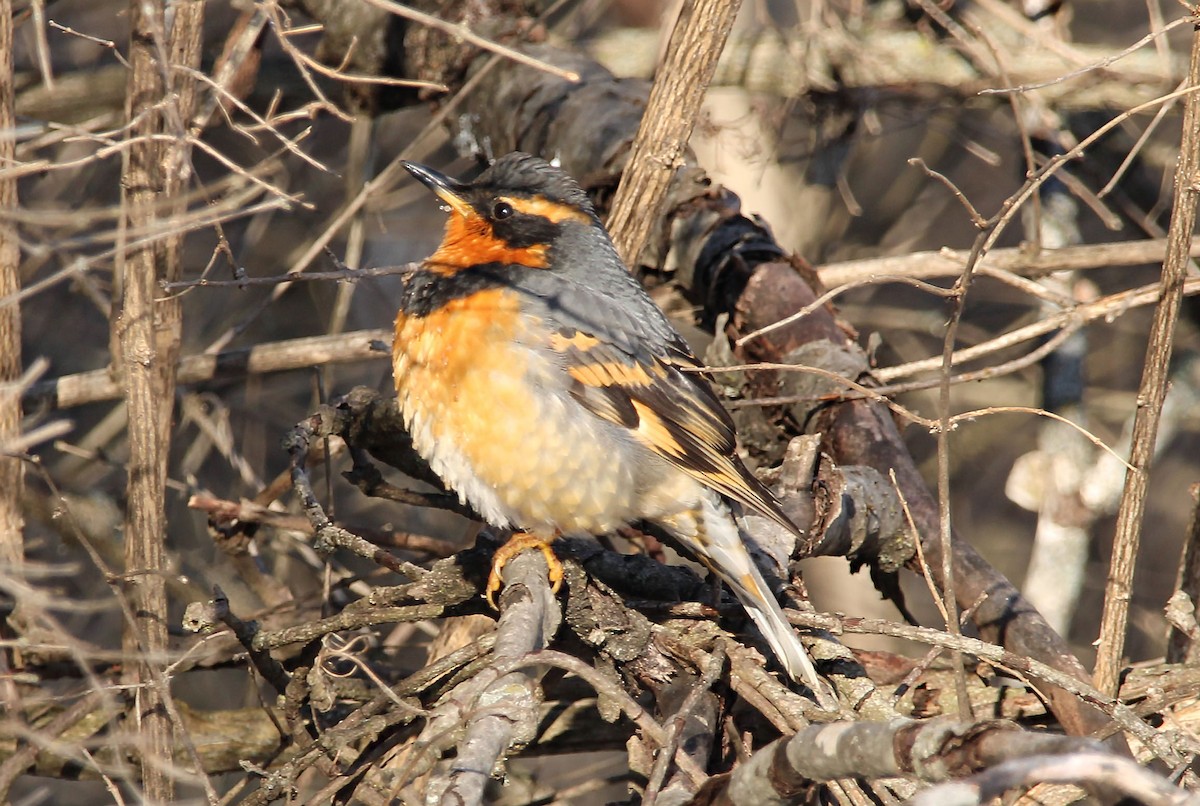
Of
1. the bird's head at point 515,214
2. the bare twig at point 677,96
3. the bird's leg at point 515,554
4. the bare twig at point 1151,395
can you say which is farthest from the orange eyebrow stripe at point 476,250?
the bare twig at point 1151,395

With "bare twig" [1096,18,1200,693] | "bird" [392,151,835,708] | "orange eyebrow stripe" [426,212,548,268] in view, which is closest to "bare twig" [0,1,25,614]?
"bird" [392,151,835,708]

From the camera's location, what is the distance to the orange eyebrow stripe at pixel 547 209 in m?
4.73

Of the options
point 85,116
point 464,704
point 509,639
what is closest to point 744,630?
point 509,639

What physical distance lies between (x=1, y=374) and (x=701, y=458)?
277cm

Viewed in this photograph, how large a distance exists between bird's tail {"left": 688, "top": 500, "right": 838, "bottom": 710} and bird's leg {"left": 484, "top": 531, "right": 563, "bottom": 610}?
0.58m

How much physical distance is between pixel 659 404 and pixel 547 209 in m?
0.93

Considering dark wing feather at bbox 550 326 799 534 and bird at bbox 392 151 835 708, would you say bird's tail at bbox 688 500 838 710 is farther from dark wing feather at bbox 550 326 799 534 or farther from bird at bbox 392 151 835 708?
dark wing feather at bbox 550 326 799 534

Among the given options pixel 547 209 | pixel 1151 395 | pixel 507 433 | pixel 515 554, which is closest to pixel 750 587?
pixel 515 554

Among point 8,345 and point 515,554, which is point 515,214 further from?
point 8,345

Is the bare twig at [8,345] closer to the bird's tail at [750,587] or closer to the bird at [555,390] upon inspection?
the bird at [555,390]

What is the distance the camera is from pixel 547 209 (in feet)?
15.6

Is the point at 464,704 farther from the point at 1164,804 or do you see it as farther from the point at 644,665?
the point at 1164,804

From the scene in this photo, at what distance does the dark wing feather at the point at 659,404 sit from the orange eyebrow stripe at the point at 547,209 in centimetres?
56

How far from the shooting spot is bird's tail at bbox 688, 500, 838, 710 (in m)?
3.59
